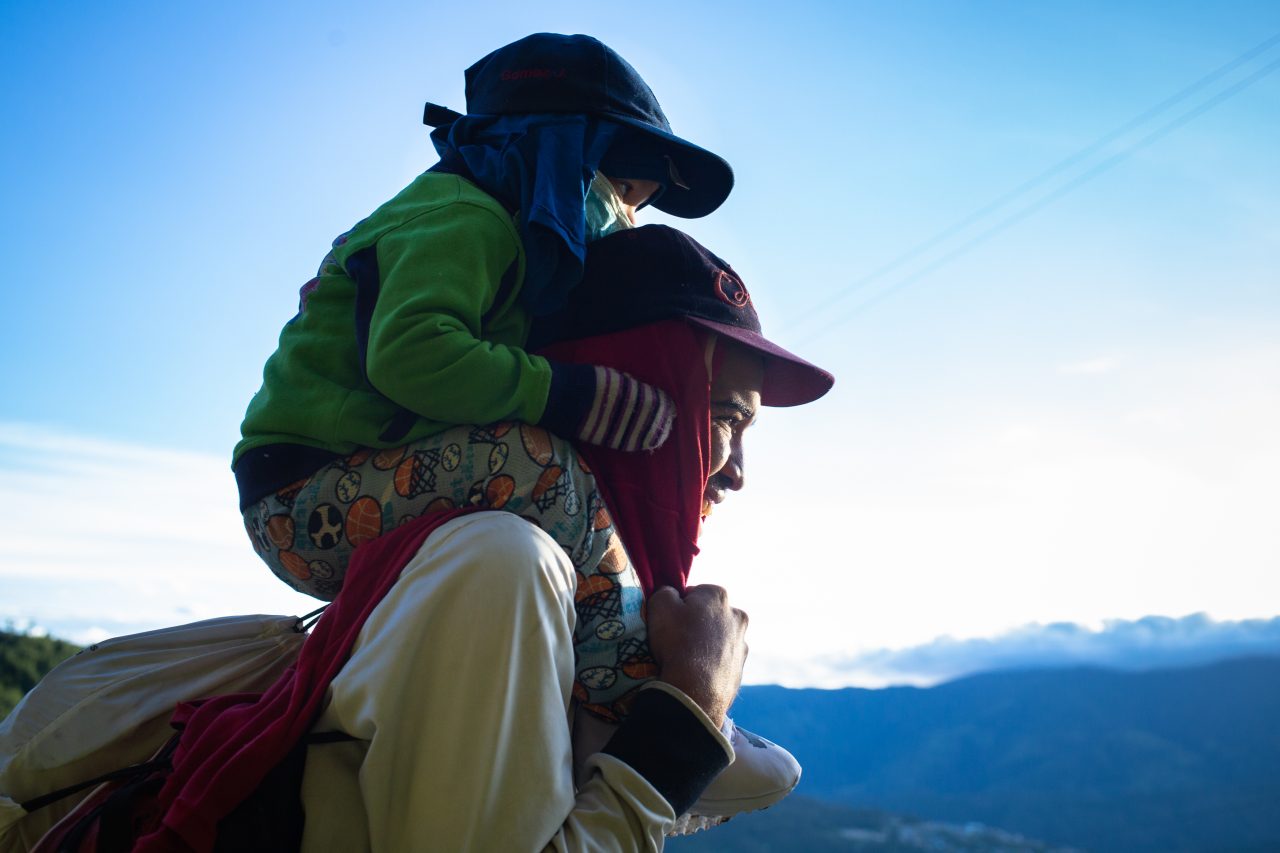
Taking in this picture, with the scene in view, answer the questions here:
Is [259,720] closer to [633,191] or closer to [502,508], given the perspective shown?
[502,508]

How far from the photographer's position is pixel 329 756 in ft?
5.63

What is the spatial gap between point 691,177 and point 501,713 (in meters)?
1.56

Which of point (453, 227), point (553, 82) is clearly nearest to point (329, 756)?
point (453, 227)

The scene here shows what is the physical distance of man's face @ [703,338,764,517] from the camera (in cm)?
239

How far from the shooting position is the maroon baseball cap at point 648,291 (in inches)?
88.7

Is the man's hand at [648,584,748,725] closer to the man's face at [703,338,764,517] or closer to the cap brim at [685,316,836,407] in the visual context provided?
the man's face at [703,338,764,517]

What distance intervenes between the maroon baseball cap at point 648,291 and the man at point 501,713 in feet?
1.04

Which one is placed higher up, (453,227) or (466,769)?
(453,227)

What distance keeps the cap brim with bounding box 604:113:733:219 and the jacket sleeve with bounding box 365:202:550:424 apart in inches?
22.6

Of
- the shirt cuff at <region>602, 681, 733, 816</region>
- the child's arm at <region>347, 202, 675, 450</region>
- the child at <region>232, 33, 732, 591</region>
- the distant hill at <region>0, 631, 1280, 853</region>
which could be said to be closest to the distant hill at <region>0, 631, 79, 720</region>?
the child at <region>232, 33, 732, 591</region>

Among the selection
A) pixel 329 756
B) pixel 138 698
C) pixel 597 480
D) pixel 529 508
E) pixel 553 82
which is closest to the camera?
pixel 329 756

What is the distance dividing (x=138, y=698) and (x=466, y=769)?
1.00 m

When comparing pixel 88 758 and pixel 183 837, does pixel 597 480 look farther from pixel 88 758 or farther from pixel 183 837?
pixel 88 758

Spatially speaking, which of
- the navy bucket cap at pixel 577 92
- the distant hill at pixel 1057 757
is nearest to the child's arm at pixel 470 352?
the navy bucket cap at pixel 577 92
